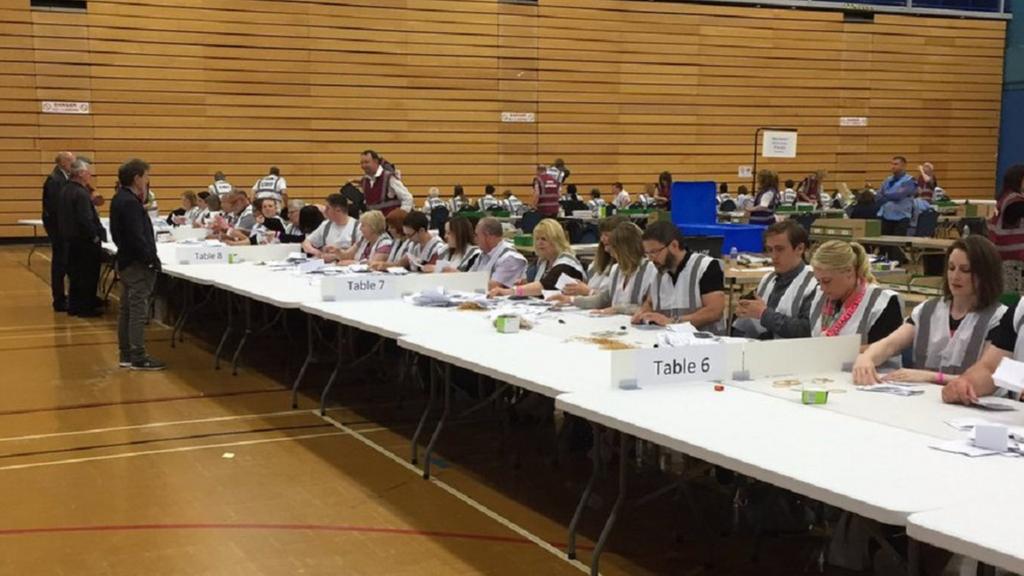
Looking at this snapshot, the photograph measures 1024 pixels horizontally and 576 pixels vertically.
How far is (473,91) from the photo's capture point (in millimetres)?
18406

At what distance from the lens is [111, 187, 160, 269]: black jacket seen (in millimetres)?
7113

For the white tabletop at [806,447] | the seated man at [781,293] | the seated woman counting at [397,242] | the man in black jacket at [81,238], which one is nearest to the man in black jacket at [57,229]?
the man in black jacket at [81,238]

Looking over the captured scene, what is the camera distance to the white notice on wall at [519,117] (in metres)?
18.8

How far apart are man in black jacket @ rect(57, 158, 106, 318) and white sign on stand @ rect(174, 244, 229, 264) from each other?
136cm

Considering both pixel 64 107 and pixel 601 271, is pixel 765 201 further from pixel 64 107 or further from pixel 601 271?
pixel 64 107

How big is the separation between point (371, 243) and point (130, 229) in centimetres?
197

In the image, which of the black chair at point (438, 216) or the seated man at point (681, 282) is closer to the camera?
the seated man at point (681, 282)

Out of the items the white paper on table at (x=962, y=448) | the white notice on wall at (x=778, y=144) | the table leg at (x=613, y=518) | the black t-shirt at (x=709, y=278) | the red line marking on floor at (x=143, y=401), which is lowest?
the red line marking on floor at (x=143, y=401)

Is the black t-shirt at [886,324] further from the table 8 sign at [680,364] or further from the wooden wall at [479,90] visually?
the wooden wall at [479,90]

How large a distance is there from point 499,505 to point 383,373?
9.63 feet

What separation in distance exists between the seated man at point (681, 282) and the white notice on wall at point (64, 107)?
1315 cm

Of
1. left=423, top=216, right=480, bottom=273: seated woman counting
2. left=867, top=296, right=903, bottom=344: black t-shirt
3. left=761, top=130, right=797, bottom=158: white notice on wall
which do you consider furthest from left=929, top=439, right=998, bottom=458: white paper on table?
left=761, top=130, right=797, bottom=158: white notice on wall

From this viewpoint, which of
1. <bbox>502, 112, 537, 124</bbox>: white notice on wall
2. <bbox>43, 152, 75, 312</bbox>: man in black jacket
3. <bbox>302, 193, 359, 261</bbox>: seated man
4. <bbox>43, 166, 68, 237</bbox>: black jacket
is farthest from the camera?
<bbox>502, 112, 537, 124</bbox>: white notice on wall

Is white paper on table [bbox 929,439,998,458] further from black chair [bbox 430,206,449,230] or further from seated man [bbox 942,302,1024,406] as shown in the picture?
black chair [bbox 430,206,449,230]
